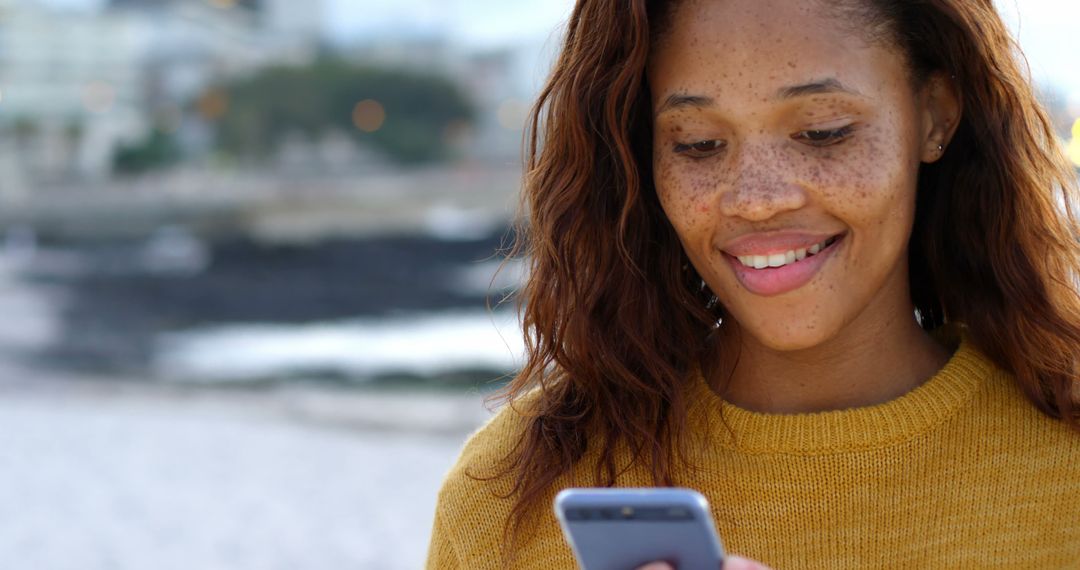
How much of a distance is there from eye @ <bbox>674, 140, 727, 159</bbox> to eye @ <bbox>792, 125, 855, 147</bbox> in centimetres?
11

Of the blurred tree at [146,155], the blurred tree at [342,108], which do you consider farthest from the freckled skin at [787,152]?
the blurred tree at [342,108]

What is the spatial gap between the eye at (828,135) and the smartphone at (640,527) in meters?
0.66

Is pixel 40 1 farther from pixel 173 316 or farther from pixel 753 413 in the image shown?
pixel 753 413

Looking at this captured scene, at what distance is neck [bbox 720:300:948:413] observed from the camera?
6.32 feet

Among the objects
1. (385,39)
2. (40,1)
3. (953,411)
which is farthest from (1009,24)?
(385,39)

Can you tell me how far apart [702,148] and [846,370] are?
0.42 metres

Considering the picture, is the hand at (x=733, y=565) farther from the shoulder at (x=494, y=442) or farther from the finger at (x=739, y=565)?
the shoulder at (x=494, y=442)

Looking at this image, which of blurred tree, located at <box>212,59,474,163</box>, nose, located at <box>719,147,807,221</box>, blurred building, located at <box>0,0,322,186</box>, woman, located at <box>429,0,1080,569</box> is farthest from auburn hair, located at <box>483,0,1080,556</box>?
blurred tree, located at <box>212,59,474,163</box>

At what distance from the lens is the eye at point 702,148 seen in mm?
1792

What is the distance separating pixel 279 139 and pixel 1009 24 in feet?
221

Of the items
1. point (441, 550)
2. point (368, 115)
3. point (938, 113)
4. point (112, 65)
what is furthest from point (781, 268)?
point (112, 65)

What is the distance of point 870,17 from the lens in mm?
1759

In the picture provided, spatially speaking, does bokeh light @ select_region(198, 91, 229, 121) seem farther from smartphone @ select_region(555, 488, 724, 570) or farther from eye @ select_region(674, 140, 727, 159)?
smartphone @ select_region(555, 488, 724, 570)

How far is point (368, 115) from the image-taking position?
71.8m
